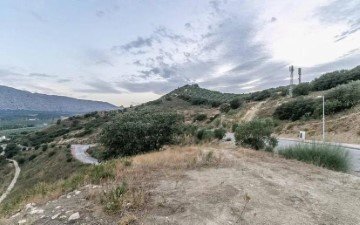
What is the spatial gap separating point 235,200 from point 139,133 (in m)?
12.6

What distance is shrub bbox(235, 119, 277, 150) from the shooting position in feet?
62.8

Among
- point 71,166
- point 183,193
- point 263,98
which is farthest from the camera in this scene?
point 263,98

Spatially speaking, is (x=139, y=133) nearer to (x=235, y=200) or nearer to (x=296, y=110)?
(x=235, y=200)

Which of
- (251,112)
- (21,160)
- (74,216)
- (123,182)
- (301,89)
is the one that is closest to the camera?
(74,216)

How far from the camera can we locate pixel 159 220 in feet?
19.4

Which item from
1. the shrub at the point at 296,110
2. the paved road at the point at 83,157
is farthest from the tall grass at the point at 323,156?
the shrub at the point at 296,110

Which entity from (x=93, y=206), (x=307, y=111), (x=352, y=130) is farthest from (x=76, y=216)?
(x=307, y=111)

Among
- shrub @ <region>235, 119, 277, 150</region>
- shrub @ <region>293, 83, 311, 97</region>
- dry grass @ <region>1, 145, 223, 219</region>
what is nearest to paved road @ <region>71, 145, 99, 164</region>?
shrub @ <region>235, 119, 277, 150</region>

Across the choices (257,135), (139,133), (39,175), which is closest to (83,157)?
(39,175)

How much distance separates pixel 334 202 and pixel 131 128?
12.9 m

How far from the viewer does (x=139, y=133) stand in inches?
754

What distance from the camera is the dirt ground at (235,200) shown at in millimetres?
6156

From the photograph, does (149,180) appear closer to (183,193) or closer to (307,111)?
→ (183,193)

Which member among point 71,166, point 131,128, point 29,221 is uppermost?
point 131,128
